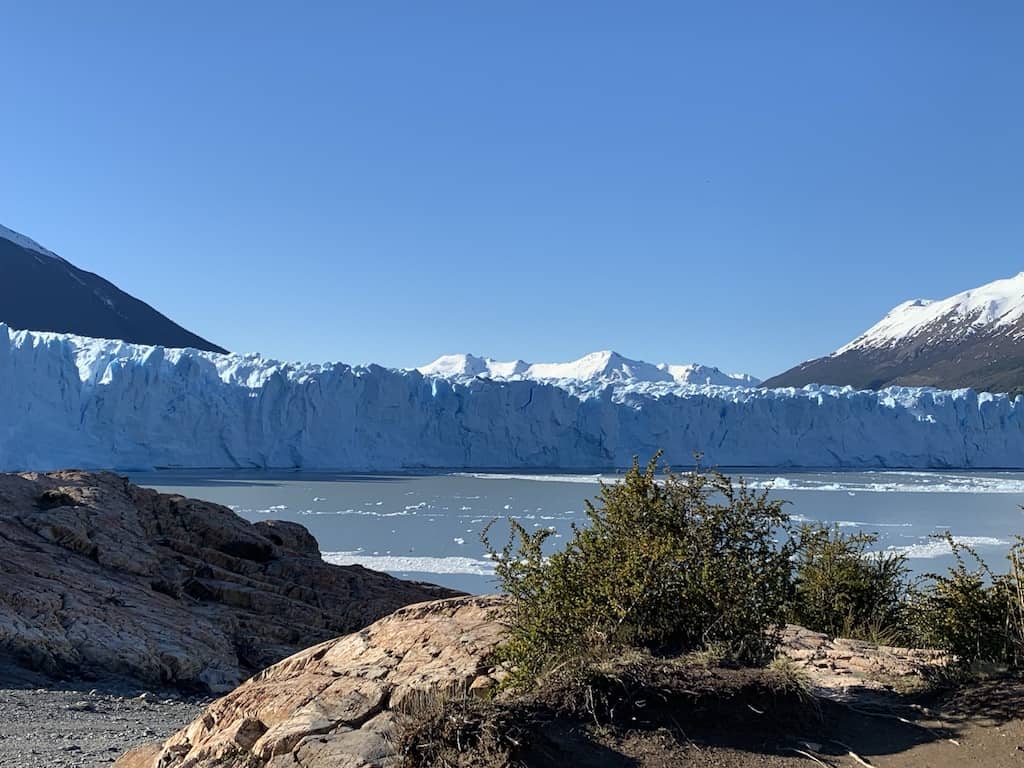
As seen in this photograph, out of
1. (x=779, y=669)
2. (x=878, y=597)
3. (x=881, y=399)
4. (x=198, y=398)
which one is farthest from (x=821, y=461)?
(x=779, y=669)

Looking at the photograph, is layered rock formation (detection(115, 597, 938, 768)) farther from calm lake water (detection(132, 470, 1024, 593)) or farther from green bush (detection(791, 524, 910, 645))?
calm lake water (detection(132, 470, 1024, 593))

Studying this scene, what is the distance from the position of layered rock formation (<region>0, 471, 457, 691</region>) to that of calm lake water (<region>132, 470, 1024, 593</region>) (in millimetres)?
3074

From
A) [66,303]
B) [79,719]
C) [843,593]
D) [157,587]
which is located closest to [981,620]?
[843,593]

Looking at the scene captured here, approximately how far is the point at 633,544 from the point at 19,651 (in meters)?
6.21

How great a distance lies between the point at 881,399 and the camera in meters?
48.4

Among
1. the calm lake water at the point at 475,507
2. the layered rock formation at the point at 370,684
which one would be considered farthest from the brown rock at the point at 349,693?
the calm lake water at the point at 475,507

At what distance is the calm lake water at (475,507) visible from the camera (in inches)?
701

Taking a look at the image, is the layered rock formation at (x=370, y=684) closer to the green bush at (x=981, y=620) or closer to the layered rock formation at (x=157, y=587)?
the green bush at (x=981, y=620)

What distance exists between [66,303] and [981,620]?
85.6 meters

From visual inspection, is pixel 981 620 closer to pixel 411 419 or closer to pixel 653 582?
pixel 653 582

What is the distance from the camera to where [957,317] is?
5797 inches

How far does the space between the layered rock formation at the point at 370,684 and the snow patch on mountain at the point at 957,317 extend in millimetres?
149724

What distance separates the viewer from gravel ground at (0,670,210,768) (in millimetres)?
5195

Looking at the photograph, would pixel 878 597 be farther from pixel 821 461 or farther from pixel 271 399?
pixel 821 461
